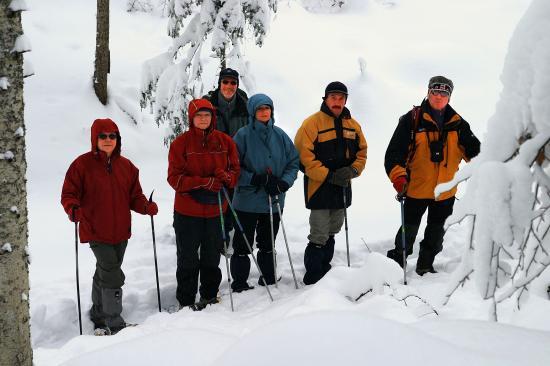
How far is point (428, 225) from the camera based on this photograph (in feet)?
20.4

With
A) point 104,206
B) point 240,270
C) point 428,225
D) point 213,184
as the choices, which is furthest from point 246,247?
point 428,225

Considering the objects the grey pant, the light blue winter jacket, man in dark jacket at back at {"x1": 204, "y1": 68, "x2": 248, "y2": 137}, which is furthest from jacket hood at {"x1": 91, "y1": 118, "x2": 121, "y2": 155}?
the grey pant

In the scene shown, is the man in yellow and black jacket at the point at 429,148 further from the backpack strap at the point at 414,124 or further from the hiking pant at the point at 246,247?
the hiking pant at the point at 246,247

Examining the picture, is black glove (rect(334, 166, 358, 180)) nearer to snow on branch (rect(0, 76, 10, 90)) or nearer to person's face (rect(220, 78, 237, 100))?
person's face (rect(220, 78, 237, 100))

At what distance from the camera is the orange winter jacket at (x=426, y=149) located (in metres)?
5.76

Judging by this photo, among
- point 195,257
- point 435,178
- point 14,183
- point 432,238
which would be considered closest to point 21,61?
point 14,183

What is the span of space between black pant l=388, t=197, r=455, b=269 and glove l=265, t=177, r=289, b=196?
5.51 feet

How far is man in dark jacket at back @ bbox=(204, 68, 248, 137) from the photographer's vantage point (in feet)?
20.7

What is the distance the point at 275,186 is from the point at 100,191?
1.93 metres

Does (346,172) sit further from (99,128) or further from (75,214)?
(75,214)

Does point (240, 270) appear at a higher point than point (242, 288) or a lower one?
higher

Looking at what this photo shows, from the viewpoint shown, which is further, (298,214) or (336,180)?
(298,214)

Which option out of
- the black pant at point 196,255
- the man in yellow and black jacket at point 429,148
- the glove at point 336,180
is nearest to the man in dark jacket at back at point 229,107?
the black pant at point 196,255

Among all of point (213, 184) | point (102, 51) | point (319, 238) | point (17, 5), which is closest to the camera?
point (17, 5)
